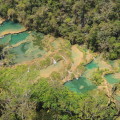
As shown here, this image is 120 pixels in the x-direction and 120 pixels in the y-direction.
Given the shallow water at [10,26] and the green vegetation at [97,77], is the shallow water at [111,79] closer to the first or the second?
the green vegetation at [97,77]

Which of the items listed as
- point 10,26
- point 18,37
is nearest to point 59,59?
point 18,37

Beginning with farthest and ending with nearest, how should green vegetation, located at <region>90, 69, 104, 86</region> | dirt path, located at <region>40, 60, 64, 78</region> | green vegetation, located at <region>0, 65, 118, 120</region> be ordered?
dirt path, located at <region>40, 60, 64, 78</region> → green vegetation, located at <region>90, 69, 104, 86</region> → green vegetation, located at <region>0, 65, 118, 120</region>

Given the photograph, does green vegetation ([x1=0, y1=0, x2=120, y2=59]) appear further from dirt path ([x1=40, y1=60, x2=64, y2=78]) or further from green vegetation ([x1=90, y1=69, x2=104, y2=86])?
dirt path ([x1=40, y1=60, x2=64, y2=78])

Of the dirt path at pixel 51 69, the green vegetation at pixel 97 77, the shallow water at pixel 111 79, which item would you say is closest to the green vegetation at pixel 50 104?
the green vegetation at pixel 97 77

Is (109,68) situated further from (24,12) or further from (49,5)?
(24,12)

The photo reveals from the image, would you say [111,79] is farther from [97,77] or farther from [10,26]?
[10,26]

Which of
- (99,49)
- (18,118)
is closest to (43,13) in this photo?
(99,49)

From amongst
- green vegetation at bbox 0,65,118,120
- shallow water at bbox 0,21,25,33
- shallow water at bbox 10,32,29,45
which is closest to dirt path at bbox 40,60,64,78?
green vegetation at bbox 0,65,118,120
